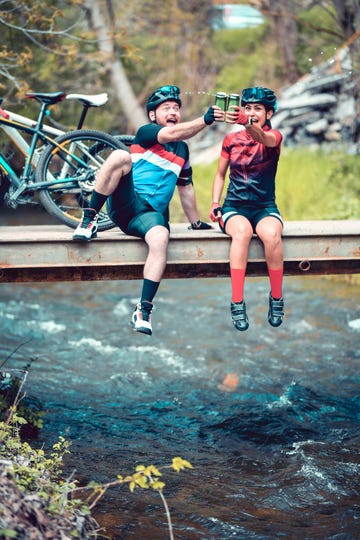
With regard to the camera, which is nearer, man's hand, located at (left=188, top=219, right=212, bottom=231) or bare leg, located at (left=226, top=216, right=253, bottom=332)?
bare leg, located at (left=226, top=216, right=253, bottom=332)

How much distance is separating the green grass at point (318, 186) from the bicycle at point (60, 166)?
19.1 feet

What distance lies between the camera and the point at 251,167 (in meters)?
5.62

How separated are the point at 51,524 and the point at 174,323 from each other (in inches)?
246

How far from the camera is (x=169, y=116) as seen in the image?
544cm

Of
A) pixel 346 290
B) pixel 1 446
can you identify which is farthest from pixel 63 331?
pixel 1 446

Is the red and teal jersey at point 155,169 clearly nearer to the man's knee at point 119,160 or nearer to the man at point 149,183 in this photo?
the man at point 149,183

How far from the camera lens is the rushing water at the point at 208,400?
484cm

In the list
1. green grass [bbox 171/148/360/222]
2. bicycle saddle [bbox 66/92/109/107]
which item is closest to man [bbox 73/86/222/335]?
bicycle saddle [bbox 66/92/109/107]

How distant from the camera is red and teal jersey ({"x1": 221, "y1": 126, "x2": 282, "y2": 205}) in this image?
5602 millimetres

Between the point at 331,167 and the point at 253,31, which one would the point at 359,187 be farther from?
the point at 253,31

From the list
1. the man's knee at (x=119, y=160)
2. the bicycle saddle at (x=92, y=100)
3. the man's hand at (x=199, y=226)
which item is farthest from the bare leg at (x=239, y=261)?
the bicycle saddle at (x=92, y=100)

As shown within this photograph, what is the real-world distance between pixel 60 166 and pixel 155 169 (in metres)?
1.04

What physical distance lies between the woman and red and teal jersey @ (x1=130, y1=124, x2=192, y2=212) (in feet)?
1.17

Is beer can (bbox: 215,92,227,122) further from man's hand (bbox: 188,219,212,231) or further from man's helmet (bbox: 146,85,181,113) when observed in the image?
man's hand (bbox: 188,219,212,231)
